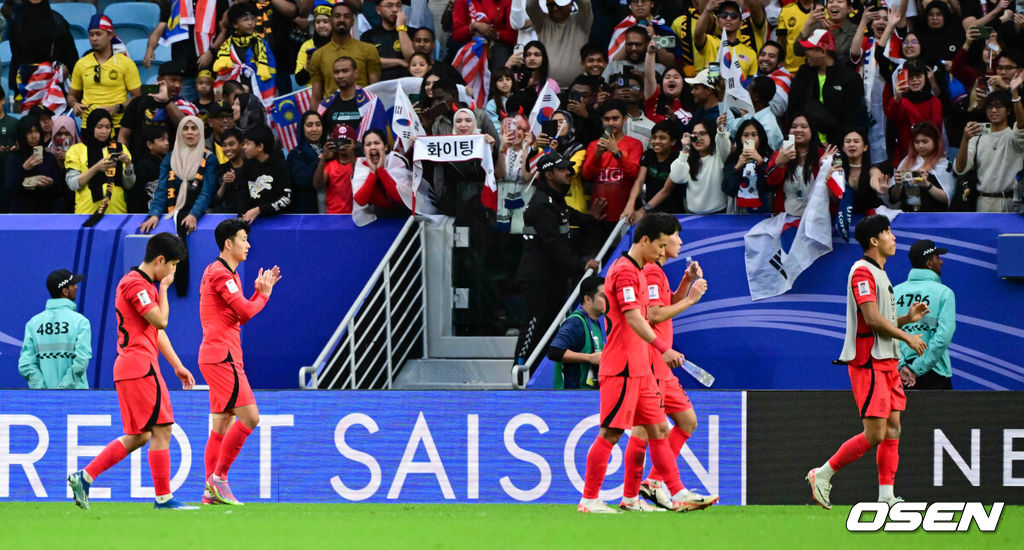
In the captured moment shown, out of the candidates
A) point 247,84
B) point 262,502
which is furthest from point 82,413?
point 247,84

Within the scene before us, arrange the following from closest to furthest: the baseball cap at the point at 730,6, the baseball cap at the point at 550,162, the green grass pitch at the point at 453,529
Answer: the green grass pitch at the point at 453,529
the baseball cap at the point at 550,162
the baseball cap at the point at 730,6

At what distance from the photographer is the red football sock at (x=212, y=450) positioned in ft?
33.8

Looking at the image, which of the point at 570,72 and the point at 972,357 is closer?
the point at 972,357

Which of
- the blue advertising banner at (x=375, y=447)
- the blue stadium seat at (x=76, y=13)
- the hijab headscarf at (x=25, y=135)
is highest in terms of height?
the blue stadium seat at (x=76, y=13)

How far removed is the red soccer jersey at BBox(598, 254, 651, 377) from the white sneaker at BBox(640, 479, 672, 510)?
0.86 m

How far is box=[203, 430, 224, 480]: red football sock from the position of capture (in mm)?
10312

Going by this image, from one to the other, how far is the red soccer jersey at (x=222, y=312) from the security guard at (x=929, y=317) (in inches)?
194

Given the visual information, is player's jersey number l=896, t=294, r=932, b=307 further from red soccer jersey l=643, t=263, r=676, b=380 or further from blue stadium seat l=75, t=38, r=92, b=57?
blue stadium seat l=75, t=38, r=92, b=57

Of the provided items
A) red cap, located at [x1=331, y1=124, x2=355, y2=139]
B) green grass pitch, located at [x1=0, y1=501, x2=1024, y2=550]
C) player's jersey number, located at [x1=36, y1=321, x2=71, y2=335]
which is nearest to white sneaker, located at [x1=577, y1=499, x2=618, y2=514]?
green grass pitch, located at [x1=0, y1=501, x2=1024, y2=550]

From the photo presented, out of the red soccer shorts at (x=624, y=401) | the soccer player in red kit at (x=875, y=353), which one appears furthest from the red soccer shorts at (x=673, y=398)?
the soccer player in red kit at (x=875, y=353)

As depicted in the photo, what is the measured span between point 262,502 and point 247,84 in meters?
5.96

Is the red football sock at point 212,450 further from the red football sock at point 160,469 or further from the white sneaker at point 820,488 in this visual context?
the white sneaker at point 820,488

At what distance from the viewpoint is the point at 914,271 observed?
11.5 metres

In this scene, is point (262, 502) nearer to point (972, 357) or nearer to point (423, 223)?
point (423, 223)
